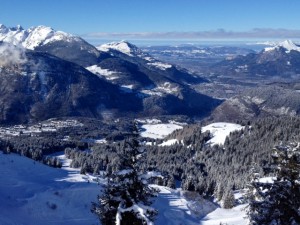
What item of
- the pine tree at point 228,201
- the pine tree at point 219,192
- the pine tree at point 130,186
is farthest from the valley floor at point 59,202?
the pine tree at point 130,186

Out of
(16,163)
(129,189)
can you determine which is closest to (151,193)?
(129,189)

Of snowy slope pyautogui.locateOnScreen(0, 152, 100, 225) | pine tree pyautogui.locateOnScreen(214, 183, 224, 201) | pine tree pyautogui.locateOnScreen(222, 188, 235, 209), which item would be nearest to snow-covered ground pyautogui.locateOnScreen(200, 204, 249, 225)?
pine tree pyautogui.locateOnScreen(222, 188, 235, 209)

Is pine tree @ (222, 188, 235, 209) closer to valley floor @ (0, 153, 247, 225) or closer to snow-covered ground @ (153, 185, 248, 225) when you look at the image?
snow-covered ground @ (153, 185, 248, 225)

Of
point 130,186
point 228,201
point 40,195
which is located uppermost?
point 130,186

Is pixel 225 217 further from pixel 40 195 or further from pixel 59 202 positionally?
pixel 40 195

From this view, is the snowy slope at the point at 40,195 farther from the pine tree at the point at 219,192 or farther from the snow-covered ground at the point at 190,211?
the pine tree at the point at 219,192

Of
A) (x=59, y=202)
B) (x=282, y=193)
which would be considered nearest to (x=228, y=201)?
(x=59, y=202)
